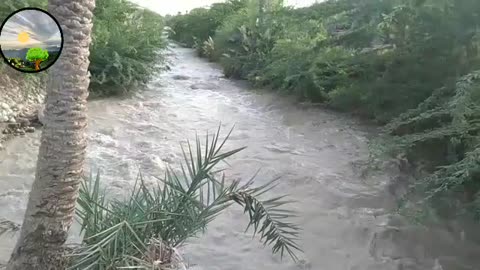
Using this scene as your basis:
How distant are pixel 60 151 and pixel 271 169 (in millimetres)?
3057

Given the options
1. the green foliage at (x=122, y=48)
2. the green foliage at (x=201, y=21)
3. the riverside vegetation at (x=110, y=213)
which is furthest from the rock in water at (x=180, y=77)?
the riverside vegetation at (x=110, y=213)

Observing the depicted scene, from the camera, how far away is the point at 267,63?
9.45m

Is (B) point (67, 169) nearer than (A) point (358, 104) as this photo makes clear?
Yes

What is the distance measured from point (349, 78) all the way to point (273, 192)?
2.74 metres

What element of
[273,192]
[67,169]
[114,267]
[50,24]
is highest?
[50,24]

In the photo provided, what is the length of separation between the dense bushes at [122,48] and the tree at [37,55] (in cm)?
495

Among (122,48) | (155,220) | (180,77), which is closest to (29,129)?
(122,48)

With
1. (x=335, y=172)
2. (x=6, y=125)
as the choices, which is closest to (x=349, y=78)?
(x=335, y=172)

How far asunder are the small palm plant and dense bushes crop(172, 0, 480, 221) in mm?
1225

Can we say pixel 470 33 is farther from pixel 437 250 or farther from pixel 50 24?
pixel 50 24

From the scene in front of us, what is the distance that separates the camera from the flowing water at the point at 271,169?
373 centimetres

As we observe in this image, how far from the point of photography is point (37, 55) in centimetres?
250

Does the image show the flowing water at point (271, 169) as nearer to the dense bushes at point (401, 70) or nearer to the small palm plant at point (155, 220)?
the dense bushes at point (401, 70)

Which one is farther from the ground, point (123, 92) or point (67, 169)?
point (67, 169)
